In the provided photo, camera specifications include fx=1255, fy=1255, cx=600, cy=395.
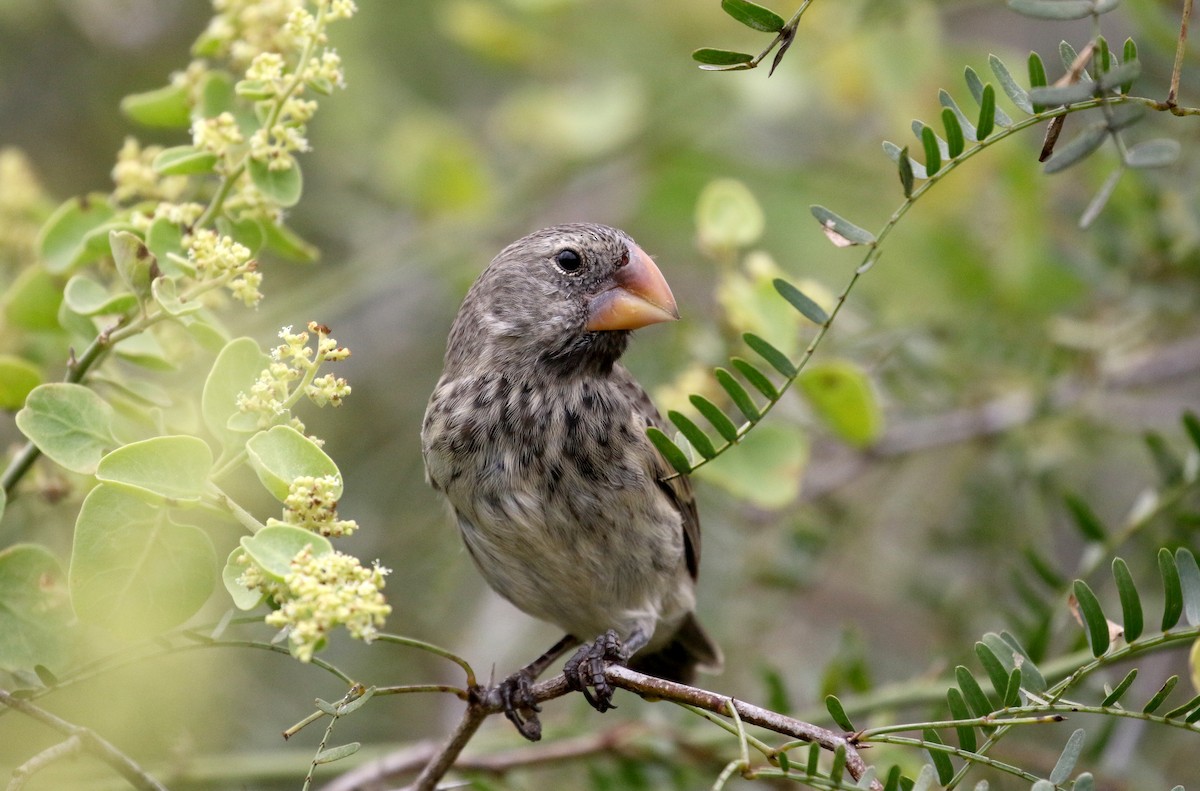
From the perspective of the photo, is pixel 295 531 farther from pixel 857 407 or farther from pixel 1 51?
pixel 1 51

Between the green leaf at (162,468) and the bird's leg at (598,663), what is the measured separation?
1053mm

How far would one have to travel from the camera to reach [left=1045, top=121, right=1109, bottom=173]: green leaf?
1.76 m

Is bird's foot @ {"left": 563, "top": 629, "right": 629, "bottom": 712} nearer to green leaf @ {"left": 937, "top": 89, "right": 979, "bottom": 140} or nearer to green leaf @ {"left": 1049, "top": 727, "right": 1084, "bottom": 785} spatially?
green leaf @ {"left": 1049, "top": 727, "right": 1084, "bottom": 785}

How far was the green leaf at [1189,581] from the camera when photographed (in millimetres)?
1969

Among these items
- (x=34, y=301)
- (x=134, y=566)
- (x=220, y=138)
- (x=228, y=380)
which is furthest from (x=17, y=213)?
(x=134, y=566)

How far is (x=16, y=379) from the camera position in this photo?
242 centimetres

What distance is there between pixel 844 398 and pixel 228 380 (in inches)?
71.2

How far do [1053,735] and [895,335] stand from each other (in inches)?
52.3

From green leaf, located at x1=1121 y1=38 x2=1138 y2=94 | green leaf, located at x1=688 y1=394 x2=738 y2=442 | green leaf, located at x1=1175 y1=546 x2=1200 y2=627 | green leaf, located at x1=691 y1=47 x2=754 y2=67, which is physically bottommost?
green leaf, located at x1=1175 y1=546 x2=1200 y2=627

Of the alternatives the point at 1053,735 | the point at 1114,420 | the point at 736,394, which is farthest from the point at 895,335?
the point at 736,394

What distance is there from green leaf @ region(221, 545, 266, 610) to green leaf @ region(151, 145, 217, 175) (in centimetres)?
84

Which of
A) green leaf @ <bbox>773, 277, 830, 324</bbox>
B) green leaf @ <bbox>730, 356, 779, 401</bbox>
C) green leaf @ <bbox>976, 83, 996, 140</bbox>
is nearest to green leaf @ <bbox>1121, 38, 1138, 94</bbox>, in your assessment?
green leaf @ <bbox>976, 83, 996, 140</bbox>

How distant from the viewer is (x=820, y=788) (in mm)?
1864

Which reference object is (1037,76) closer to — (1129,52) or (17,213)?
(1129,52)
